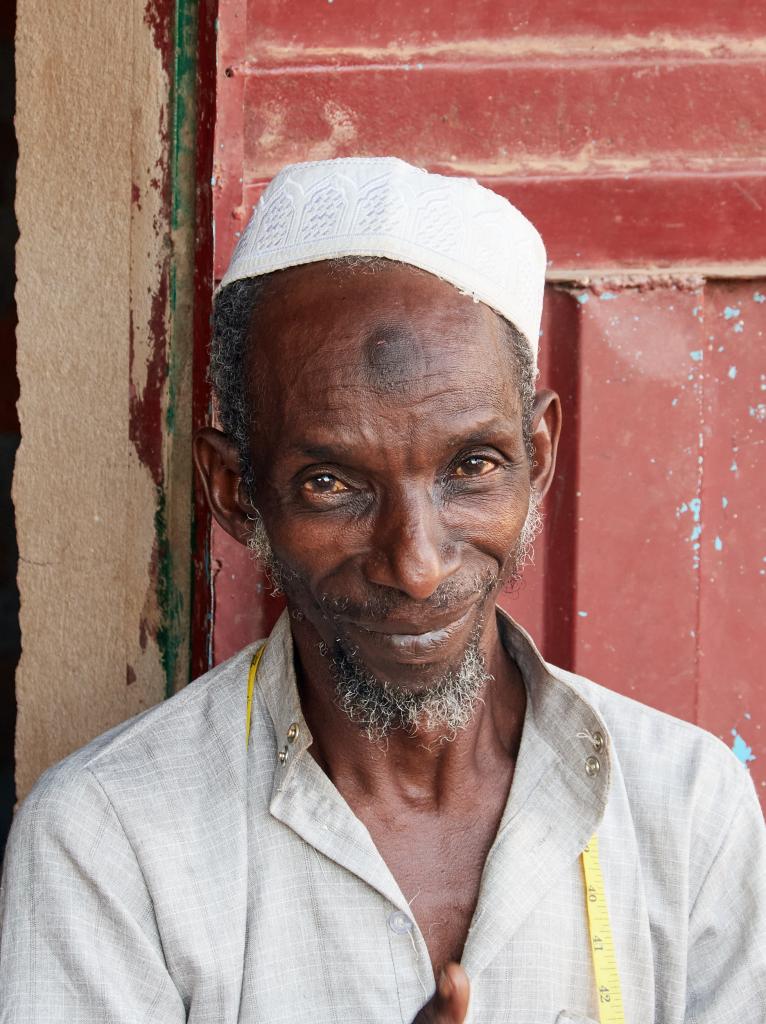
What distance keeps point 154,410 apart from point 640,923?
4.45 feet

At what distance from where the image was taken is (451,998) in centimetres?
162

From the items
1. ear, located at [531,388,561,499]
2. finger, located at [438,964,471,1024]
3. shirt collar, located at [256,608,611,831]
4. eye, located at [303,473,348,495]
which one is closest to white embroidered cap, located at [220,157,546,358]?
ear, located at [531,388,561,499]

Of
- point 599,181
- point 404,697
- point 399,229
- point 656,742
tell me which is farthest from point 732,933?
point 599,181

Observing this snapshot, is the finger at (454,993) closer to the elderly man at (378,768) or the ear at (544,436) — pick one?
the elderly man at (378,768)

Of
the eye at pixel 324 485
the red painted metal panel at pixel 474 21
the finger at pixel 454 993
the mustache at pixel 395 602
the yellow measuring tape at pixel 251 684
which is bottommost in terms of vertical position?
the finger at pixel 454 993

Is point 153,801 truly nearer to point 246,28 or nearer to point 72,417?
point 72,417

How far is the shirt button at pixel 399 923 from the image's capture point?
6.09 ft

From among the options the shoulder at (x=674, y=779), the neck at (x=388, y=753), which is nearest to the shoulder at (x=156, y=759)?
the neck at (x=388, y=753)

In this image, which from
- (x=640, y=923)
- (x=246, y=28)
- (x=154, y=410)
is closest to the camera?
(x=640, y=923)

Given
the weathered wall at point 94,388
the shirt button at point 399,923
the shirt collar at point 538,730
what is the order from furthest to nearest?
the weathered wall at point 94,388, the shirt collar at point 538,730, the shirt button at point 399,923

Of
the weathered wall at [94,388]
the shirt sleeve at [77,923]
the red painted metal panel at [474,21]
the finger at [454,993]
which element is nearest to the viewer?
Result: the finger at [454,993]

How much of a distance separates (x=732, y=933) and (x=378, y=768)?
0.63 m

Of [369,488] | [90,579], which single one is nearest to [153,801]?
[369,488]

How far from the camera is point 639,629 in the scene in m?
2.44
